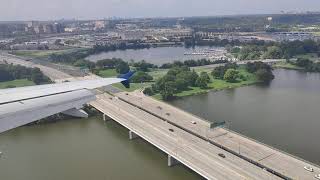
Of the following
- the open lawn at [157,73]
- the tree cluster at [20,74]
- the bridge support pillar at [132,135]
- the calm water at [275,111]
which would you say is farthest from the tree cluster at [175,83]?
the tree cluster at [20,74]

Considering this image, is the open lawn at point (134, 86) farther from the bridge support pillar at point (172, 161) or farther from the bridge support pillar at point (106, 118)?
the bridge support pillar at point (172, 161)

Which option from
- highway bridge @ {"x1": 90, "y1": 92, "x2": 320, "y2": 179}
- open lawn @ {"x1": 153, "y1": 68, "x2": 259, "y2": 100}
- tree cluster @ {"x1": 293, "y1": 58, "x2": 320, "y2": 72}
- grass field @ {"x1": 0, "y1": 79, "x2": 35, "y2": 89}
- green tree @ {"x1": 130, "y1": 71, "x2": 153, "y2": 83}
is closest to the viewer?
highway bridge @ {"x1": 90, "y1": 92, "x2": 320, "y2": 179}

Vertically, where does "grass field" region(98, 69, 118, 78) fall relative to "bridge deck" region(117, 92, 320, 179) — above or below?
above

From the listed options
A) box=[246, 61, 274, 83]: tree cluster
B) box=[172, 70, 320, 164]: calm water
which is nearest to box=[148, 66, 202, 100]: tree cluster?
box=[172, 70, 320, 164]: calm water

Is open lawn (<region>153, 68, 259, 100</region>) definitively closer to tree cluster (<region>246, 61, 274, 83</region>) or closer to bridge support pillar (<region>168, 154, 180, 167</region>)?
tree cluster (<region>246, 61, 274, 83</region>)

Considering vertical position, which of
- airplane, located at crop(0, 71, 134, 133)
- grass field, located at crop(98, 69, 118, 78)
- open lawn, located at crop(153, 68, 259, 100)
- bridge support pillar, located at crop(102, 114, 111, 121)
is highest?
airplane, located at crop(0, 71, 134, 133)

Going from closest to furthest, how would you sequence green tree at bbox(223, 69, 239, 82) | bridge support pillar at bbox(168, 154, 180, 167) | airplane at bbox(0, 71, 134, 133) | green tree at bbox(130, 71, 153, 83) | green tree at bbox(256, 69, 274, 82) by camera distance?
1. airplane at bbox(0, 71, 134, 133)
2. bridge support pillar at bbox(168, 154, 180, 167)
3. green tree at bbox(223, 69, 239, 82)
4. green tree at bbox(130, 71, 153, 83)
5. green tree at bbox(256, 69, 274, 82)

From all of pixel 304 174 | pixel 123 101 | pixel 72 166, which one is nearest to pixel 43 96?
pixel 72 166

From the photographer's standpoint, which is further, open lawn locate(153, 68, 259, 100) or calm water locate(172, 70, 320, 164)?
open lawn locate(153, 68, 259, 100)
